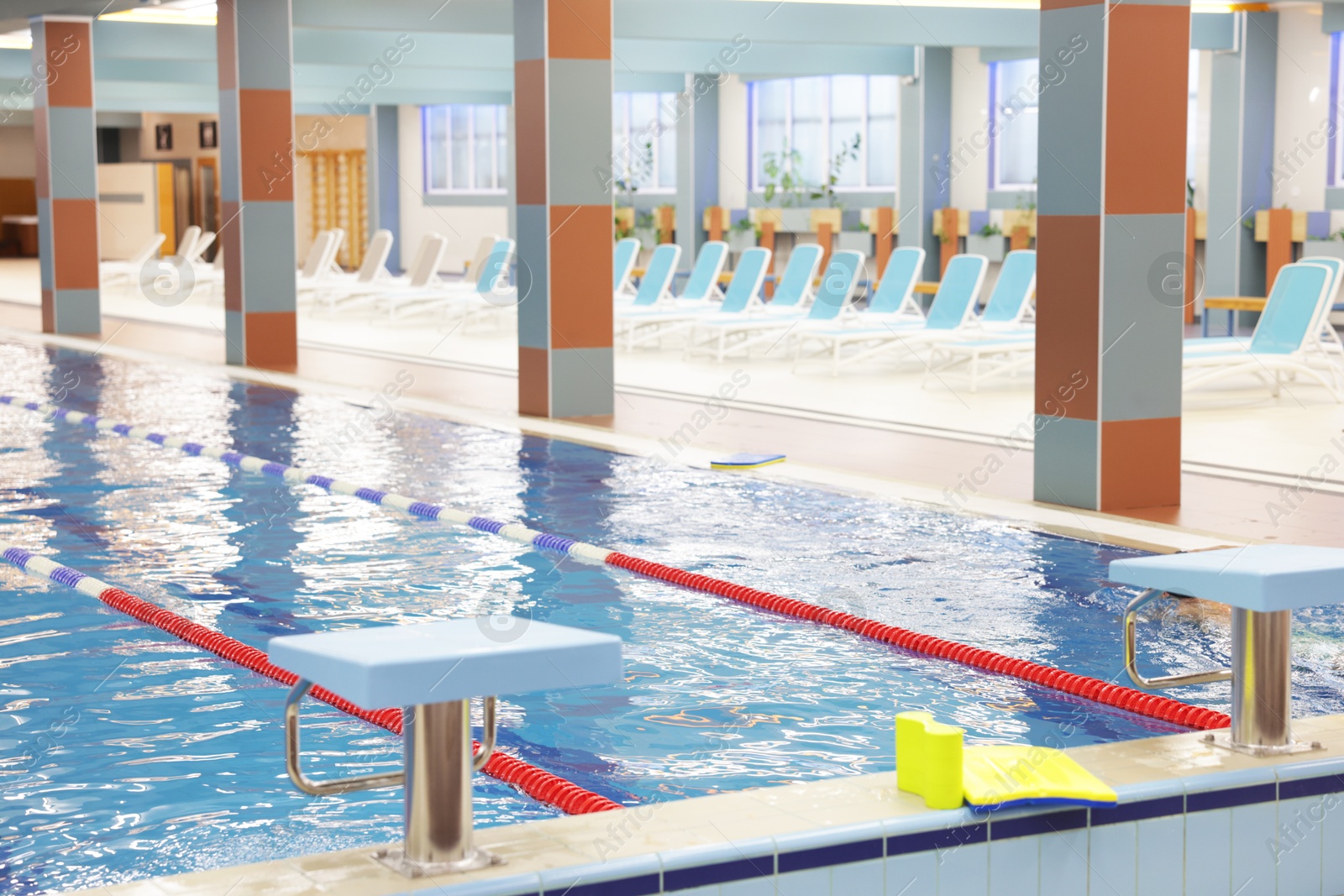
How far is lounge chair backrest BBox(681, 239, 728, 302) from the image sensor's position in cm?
1616

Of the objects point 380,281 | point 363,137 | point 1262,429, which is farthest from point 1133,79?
point 363,137

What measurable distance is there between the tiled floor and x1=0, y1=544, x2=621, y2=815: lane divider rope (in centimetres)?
358

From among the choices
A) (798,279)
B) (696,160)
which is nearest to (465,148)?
(696,160)

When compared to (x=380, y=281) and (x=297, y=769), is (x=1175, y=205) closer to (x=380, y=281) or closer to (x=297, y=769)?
(x=297, y=769)

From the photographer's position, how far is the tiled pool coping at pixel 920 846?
106 inches

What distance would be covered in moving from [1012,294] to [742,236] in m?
9.63

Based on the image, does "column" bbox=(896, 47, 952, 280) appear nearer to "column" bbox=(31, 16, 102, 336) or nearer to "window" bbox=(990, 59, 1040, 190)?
"window" bbox=(990, 59, 1040, 190)

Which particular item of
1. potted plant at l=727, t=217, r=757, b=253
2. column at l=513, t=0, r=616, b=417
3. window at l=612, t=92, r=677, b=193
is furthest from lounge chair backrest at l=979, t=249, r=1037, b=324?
window at l=612, t=92, r=677, b=193

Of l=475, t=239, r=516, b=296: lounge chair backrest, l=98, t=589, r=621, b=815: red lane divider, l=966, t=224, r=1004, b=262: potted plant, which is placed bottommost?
l=98, t=589, r=621, b=815: red lane divider

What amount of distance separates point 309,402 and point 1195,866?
9008mm

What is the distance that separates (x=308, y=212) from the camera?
3528 cm

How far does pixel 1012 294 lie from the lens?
13016 mm

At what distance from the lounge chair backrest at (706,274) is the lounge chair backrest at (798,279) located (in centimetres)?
110

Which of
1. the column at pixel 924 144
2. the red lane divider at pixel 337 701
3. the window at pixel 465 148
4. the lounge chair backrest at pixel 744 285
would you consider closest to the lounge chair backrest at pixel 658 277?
the lounge chair backrest at pixel 744 285
